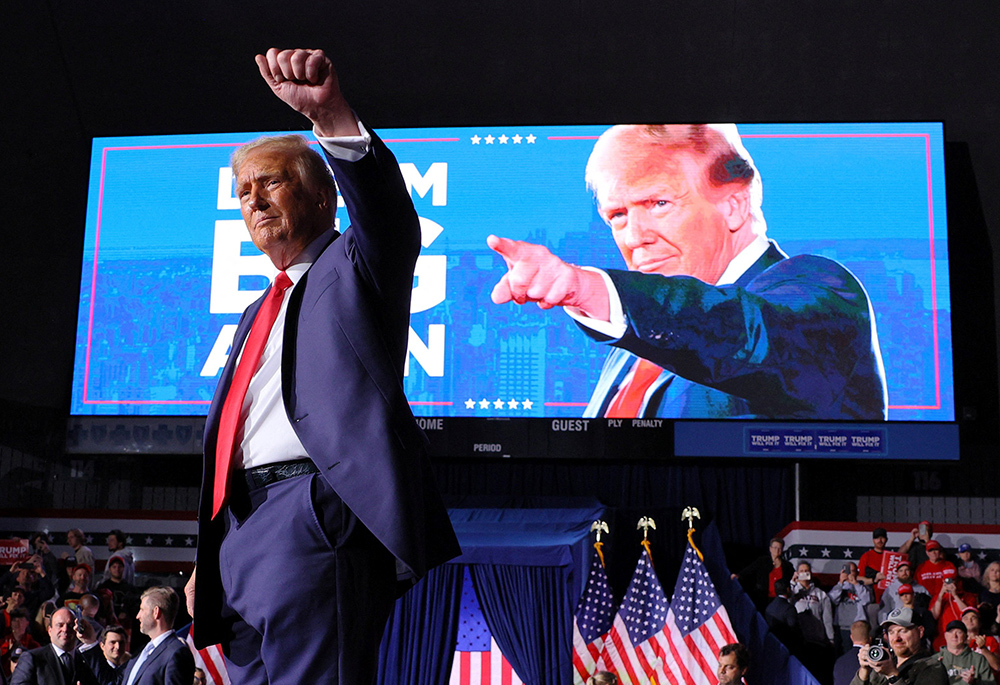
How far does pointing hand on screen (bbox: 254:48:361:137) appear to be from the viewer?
4.40 ft

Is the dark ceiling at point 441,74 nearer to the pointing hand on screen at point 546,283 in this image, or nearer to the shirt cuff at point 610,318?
the pointing hand on screen at point 546,283

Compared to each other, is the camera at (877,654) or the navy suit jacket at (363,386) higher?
the navy suit jacket at (363,386)

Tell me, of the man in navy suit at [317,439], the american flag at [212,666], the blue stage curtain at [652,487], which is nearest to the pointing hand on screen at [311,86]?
the man in navy suit at [317,439]

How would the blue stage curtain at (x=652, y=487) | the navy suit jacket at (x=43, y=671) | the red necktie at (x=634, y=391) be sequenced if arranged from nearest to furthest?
the navy suit jacket at (x=43, y=671)
the red necktie at (x=634, y=391)
the blue stage curtain at (x=652, y=487)

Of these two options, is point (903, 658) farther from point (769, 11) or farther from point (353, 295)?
point (769, 11)

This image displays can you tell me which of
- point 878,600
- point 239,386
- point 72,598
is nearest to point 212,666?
point 72,598

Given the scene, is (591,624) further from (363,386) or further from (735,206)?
(363,386)

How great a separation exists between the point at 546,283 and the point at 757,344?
162cm

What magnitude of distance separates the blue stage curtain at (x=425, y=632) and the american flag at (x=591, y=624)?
915 mm

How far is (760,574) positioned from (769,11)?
181 inches

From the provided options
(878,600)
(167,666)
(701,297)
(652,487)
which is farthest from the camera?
(652,487)

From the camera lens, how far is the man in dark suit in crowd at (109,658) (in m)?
4.84

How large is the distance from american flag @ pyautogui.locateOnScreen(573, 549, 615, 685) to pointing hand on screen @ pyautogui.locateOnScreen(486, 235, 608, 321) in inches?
80.8

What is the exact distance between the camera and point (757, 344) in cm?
788
